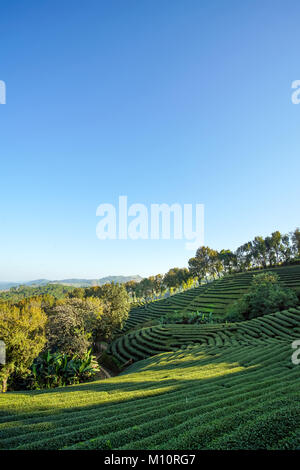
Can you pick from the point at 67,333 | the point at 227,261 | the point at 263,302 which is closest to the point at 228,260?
the point at 227,261

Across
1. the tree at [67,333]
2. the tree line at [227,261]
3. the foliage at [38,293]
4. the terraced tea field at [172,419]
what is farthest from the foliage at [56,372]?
the foliage at [38,293]

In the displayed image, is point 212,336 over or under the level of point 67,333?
under

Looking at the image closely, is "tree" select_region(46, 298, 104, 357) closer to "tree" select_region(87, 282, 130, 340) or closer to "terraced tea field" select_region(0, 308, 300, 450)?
"tree" select_region(87, 282, 130, 340)

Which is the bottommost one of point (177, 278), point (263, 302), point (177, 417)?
point (177, 278)

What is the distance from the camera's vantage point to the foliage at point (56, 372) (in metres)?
18.7

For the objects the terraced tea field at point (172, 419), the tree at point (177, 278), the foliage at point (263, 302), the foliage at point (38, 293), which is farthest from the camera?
the foliage at point (38, 293)

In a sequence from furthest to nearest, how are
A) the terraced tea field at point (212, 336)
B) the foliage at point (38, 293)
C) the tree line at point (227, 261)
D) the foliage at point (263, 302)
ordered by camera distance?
the foliage at point (38, 293), the tree line at point (227, 261), the foliage at point (263, 302), the terraced tea field at point (212, 336)

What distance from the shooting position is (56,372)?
18.9 m

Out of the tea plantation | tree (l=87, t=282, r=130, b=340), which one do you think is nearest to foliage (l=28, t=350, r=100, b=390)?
the tea plantation

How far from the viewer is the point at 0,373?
17047 mm

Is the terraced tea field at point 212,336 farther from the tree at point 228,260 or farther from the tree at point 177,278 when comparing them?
the tree at point 228,260

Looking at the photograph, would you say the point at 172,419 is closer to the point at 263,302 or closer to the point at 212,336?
the point at 212,336
